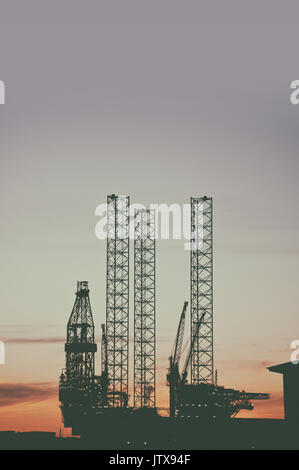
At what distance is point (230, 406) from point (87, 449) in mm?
15630

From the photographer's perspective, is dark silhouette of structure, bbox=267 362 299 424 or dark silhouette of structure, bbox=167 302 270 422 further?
dark silhouette of structure, bbox=167 302 270 422

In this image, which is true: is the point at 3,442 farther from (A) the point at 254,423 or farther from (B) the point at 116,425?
(A) the point at 254,423

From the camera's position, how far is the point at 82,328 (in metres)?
109

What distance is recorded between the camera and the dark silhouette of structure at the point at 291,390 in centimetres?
8738

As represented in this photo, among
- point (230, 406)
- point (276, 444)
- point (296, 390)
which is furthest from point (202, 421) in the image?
point (296, 390)

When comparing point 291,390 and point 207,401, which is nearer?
point 291,390

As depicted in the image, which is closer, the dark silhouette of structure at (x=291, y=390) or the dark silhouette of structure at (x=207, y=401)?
the dark silhouette of structure at (x=291, y=390)

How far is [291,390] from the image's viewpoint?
8756 cm

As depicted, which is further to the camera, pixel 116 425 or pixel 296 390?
pixel 116 425

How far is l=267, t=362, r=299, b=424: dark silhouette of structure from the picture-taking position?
3440 inches
